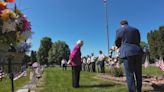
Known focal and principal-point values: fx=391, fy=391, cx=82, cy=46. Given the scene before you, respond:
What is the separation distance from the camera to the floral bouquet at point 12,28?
4.77 meters

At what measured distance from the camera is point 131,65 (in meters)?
9.23

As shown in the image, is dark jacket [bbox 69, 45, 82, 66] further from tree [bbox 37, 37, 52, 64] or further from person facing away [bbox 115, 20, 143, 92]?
tree [bbox 37, 37, 52, 64]

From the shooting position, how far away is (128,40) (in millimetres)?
9484

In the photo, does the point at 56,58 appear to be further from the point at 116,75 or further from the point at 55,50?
the point at 116,75

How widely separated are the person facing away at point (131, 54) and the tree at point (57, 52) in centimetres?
12175

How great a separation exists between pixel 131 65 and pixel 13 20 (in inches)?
191

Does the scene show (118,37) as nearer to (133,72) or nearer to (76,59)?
(133,72)

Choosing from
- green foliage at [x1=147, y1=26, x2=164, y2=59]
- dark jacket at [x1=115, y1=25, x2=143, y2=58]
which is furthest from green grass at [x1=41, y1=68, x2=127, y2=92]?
green foliage at [x1=147, y1=26, x2=164, y2=59]

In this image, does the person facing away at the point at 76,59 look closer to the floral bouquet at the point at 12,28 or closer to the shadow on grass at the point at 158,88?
the shadow on grass at the point at 158,88

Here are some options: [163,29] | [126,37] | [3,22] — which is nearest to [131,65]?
[126,37]

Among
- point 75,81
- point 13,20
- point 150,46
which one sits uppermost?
point 150,46

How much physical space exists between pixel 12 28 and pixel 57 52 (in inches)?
5021

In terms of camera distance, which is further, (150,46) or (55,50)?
(55,50)

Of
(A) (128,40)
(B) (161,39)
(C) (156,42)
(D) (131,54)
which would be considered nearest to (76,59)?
(A) (128,40)
